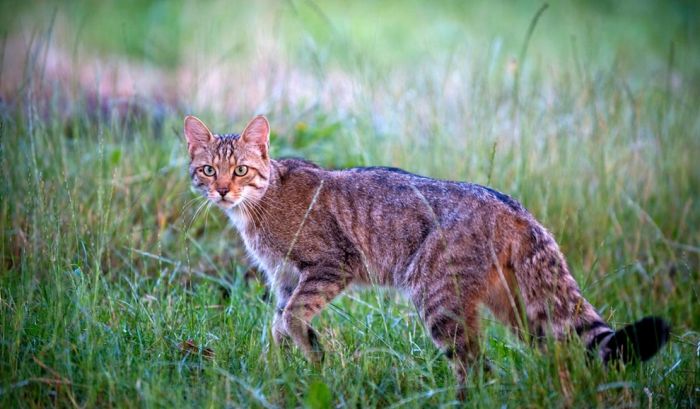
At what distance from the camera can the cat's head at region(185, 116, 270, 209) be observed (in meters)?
4.93

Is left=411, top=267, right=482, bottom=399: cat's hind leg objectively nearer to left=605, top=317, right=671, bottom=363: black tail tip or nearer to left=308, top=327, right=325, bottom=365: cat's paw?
left=308, top=327, right=325, bottom=365: cat's paw

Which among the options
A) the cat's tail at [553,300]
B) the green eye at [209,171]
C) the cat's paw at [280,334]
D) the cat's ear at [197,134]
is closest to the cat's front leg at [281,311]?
the cat's paw at [280,334]

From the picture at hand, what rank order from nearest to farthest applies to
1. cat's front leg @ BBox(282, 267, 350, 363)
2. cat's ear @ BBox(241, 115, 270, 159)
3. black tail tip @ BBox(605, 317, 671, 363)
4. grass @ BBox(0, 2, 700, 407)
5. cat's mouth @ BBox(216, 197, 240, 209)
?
black tail tip @ BBox(605, 317, 671, 363)
grass @ BBox(0, 2, 700, 407)
cat's front leg @ BBox(282, 267, 350, 363)
cat's mouth @ BBox(216, 197, 240, 209)
cat's ear @ BBox(241, 115, 270, 159)

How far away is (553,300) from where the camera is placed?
417cm

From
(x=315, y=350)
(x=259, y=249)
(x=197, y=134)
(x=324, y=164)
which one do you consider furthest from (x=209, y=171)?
(x=324, y=164)

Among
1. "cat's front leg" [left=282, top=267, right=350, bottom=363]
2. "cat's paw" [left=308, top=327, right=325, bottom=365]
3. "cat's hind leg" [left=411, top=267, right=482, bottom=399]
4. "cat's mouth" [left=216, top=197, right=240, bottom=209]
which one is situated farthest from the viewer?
"cat's mouth" [left=216, top=197, right=240, bottom=209]

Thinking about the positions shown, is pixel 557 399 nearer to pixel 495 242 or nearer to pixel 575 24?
pixel 495 242

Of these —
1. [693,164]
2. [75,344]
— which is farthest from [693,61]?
[75,344]

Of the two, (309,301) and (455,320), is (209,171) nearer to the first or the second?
(309,301)

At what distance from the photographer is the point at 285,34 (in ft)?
38.5

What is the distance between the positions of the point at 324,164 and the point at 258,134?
197 centimetres

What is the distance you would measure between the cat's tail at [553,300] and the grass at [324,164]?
15 centimetres

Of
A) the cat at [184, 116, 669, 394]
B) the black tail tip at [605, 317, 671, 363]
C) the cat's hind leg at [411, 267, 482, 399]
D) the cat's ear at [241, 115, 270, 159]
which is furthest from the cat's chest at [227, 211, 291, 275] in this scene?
the black tail tip at [605, 317, 671, 363]

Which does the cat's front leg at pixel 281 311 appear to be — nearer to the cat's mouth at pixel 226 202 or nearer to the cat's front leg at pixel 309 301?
the cat's front leg at pixel 309 301
